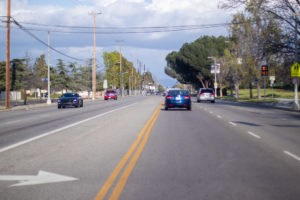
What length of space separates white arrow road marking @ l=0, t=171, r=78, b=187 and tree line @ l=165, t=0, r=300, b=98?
2647 cm

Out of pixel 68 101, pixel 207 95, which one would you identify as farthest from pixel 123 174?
pixel 207 95

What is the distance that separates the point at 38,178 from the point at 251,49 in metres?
33.2

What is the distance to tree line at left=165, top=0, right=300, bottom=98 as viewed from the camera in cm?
3084

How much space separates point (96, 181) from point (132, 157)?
237cm

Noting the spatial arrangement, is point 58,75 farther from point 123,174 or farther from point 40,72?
point 123,174

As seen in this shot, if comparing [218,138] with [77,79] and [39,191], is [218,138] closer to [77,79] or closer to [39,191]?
[39,191]

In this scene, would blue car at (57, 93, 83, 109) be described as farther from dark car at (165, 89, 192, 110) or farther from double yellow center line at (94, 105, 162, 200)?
double yellow center line at (94, 105, 162, 200)

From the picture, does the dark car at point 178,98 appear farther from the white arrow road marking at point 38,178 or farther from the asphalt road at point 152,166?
the white arrow road marking at point 38,178

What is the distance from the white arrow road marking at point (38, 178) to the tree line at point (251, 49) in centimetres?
2647

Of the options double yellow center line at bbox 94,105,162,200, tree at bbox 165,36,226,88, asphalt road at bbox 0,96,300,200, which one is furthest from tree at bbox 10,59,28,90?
double yellow center line at bbox 94,105,162,200

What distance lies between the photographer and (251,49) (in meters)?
37.4

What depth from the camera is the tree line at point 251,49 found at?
30844mm

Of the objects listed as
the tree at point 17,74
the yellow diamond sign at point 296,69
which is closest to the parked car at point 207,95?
the yellow diamond sign at point 296,69

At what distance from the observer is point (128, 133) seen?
14.0 metres
